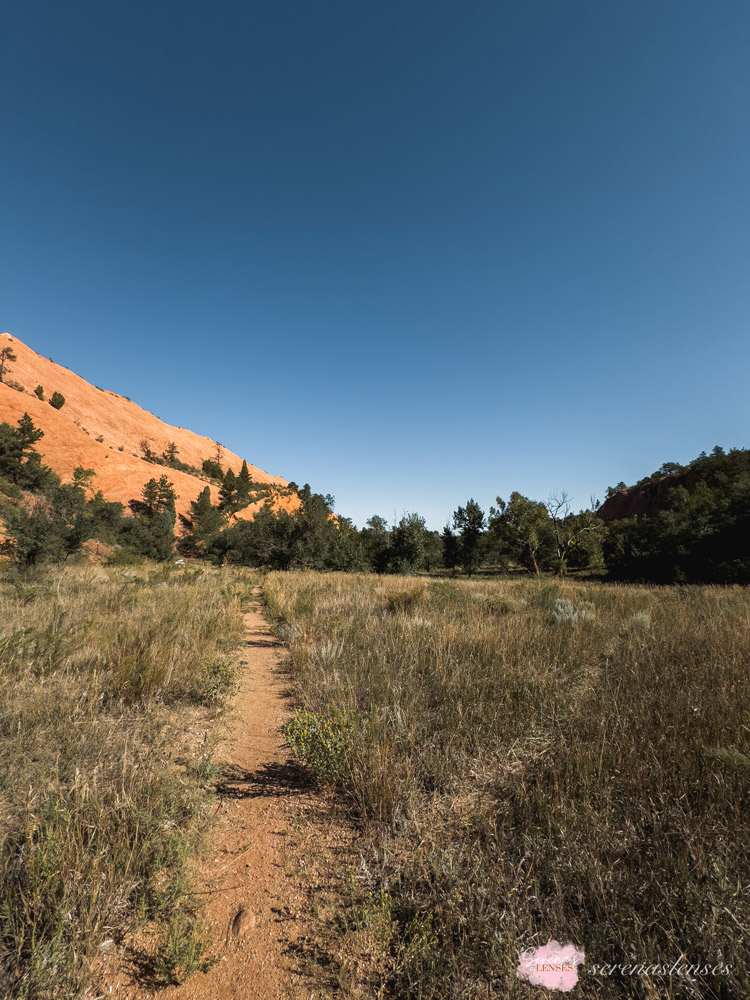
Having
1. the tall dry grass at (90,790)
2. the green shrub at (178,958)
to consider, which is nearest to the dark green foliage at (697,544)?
the tall dry grass at (90,790)

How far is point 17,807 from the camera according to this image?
196 cm

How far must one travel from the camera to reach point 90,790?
2.04 m

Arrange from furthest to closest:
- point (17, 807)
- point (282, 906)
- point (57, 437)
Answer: point (57, 437), point (17, 807), point (282, 906)

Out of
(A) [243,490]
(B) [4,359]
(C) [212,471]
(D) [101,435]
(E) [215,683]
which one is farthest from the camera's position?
(C) [212,471]

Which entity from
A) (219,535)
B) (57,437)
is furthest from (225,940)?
(57,437)

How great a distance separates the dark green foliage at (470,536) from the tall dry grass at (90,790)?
4206cm

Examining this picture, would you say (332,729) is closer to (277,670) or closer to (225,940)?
(225,940)

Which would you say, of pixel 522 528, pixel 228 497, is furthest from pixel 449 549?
pixel 228 497

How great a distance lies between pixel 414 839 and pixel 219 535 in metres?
45.6

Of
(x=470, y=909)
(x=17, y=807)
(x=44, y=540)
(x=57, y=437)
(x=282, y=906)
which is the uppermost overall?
(x=57, y=437)

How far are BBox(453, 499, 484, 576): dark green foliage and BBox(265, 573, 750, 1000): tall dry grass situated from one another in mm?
40655

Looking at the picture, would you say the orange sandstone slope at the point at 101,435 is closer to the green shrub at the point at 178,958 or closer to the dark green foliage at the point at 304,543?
the dark green foliage at the point at 304,543

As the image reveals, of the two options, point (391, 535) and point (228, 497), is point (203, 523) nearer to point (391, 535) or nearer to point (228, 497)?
point (228, 497)

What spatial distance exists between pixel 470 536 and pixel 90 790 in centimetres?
4532
